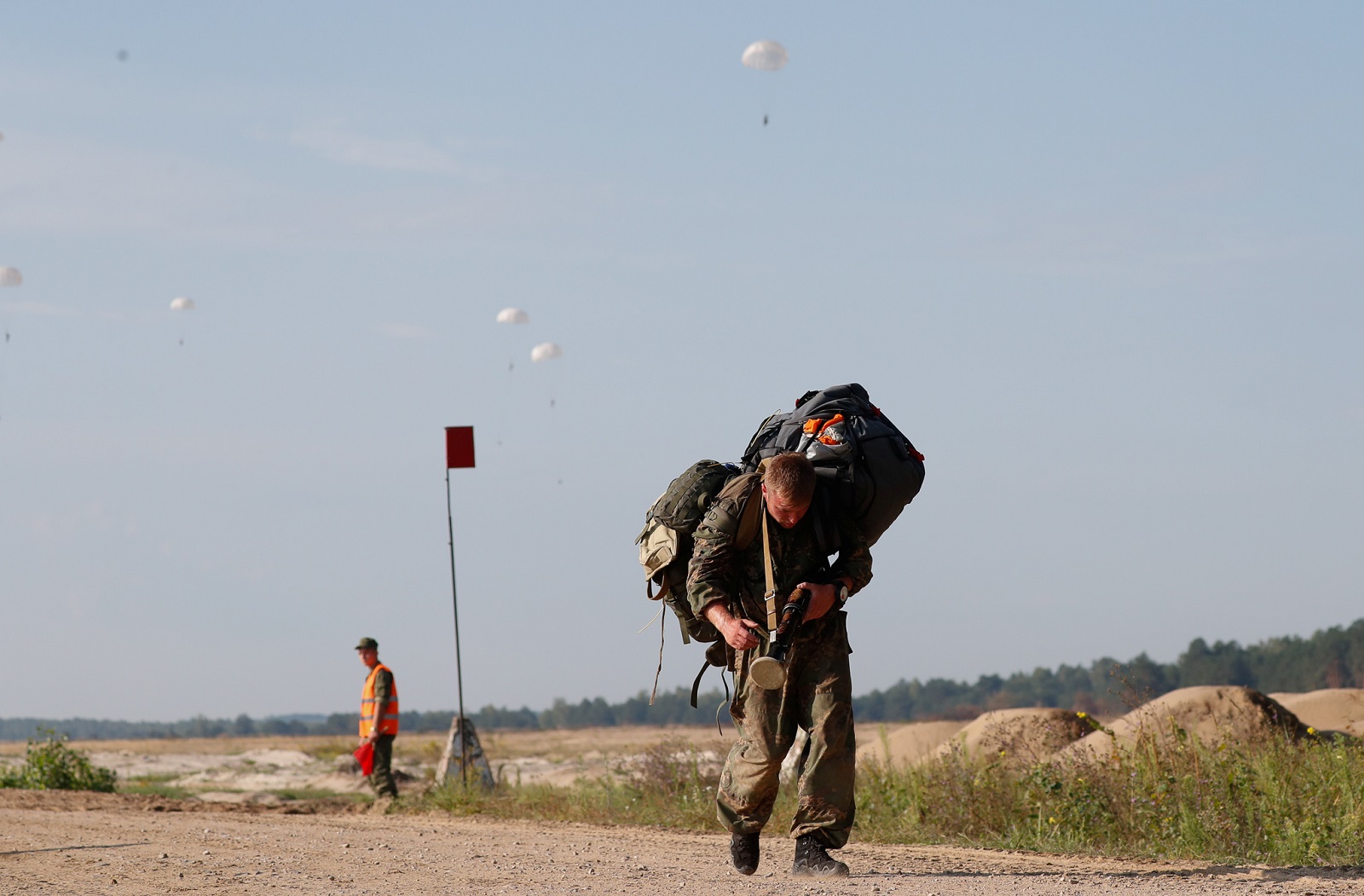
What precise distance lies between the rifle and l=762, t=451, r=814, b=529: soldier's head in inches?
14.5

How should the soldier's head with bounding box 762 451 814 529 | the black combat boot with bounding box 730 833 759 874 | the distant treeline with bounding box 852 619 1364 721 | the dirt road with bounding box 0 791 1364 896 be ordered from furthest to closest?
the distant treeline with bounding box 852 619 1364 721 → the black combat boot with bounding box 730 833 759 874 → the dirt road with bounding box 0 791 1364 896 → the soldier's head with bounding box 762 451 814 529

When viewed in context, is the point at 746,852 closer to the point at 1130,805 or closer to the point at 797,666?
the point at 797,666

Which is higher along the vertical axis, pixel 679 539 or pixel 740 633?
pixel 679 539

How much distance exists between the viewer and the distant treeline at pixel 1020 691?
1989 inches

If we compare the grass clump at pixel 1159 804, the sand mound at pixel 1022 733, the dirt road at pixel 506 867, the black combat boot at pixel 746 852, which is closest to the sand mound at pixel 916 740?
the sand mound at pixel 1022 733

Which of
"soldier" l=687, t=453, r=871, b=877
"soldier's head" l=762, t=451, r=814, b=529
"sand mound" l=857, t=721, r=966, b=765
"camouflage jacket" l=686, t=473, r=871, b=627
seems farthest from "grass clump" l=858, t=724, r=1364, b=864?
"sand mound" l=857, t=721, r=966, b=765

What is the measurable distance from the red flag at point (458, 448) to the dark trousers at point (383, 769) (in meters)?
3.08

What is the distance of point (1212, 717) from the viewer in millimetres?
13375

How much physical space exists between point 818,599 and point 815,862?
1341 millimetres

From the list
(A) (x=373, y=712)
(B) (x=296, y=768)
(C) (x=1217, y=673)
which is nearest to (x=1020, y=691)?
(C) (x=1217, y=673)

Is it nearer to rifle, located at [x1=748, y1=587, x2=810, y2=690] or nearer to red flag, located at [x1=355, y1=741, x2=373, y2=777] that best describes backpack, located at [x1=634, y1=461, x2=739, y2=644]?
rifle, located at [x1=748, y1=587, x2=810, y2=690]

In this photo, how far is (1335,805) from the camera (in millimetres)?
8234

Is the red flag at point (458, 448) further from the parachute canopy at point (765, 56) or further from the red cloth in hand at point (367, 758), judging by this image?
the parachute canopy at point (765, 56)

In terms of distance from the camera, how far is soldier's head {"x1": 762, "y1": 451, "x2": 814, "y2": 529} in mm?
6551
